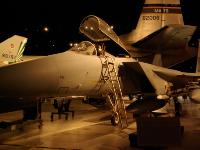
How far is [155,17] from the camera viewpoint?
1700 centimetres

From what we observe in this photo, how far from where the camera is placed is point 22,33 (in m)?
41.9

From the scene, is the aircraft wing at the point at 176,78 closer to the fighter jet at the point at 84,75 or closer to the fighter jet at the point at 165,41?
the fighter jet at the point at 84,75

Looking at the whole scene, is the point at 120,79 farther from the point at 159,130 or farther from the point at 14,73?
the point at 14,73

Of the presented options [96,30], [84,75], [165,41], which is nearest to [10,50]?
[165,41]

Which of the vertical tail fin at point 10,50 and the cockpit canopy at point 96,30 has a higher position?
A: the vertical tail fin at point 10,50

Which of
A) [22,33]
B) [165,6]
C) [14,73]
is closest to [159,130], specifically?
[14,73]

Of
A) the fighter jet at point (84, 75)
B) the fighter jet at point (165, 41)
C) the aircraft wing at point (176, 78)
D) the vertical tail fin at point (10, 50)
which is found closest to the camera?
the fighter jet at point (84, 75)

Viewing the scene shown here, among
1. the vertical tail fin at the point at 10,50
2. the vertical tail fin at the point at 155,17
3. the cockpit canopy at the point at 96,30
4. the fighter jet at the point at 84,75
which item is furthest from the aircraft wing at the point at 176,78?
the vertical tail fin at the point at 10,50

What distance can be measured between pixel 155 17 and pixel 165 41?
5.33 metres

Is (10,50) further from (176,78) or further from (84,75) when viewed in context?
(84,75)

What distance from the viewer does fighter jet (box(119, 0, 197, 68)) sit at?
11.3m

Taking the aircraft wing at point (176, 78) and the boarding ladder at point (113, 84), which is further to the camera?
the aircraft wing at point (176, 78)

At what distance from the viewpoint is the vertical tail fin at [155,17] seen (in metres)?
16.6

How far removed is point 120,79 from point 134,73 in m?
0.46
